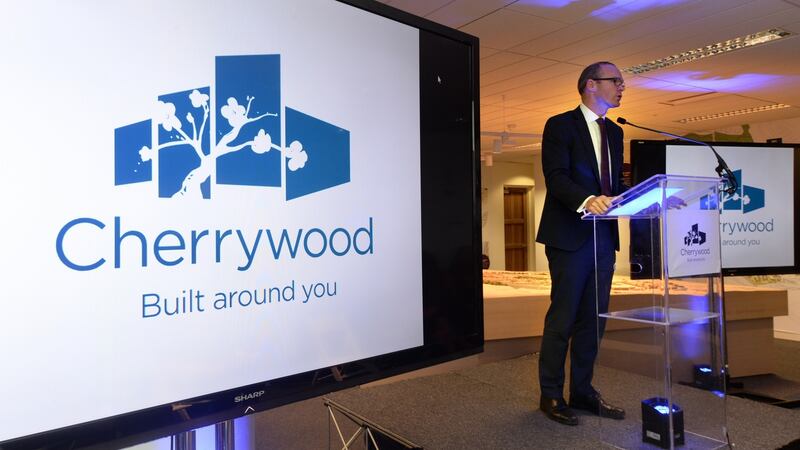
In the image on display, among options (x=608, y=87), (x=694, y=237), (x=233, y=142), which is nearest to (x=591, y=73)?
(x=608, y=87)

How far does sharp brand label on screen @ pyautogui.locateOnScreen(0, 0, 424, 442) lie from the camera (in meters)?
0.76

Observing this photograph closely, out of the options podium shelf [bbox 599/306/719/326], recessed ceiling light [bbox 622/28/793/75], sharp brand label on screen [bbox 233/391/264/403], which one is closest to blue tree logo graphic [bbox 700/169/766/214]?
recessed ceiling light [bbox 622/28/793/75]

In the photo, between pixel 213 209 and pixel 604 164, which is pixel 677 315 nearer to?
pixel 604 164

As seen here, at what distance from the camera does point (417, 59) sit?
1269mm

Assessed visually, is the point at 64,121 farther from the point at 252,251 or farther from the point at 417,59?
the point at 417,59

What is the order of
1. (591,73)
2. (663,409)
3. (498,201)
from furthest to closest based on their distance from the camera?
(498,201), (591,73), (663,409)

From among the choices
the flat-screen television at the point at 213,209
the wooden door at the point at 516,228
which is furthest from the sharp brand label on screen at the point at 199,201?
the wooden door at the point at 516,228

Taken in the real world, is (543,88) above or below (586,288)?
above

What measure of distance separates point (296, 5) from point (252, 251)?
1.63 ft

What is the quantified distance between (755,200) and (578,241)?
2.27m

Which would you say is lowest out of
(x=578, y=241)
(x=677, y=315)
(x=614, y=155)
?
(x=677, y=315)

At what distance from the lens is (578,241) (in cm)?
218

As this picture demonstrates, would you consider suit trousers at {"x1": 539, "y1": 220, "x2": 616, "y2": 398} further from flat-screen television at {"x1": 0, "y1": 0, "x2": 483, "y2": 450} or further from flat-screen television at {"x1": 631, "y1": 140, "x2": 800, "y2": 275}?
flat-screen television at {"x1": 631, "y1": 140, "x2": 800, "y2": 275}

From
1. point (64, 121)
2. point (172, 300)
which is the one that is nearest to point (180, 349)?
point (172, 300)
